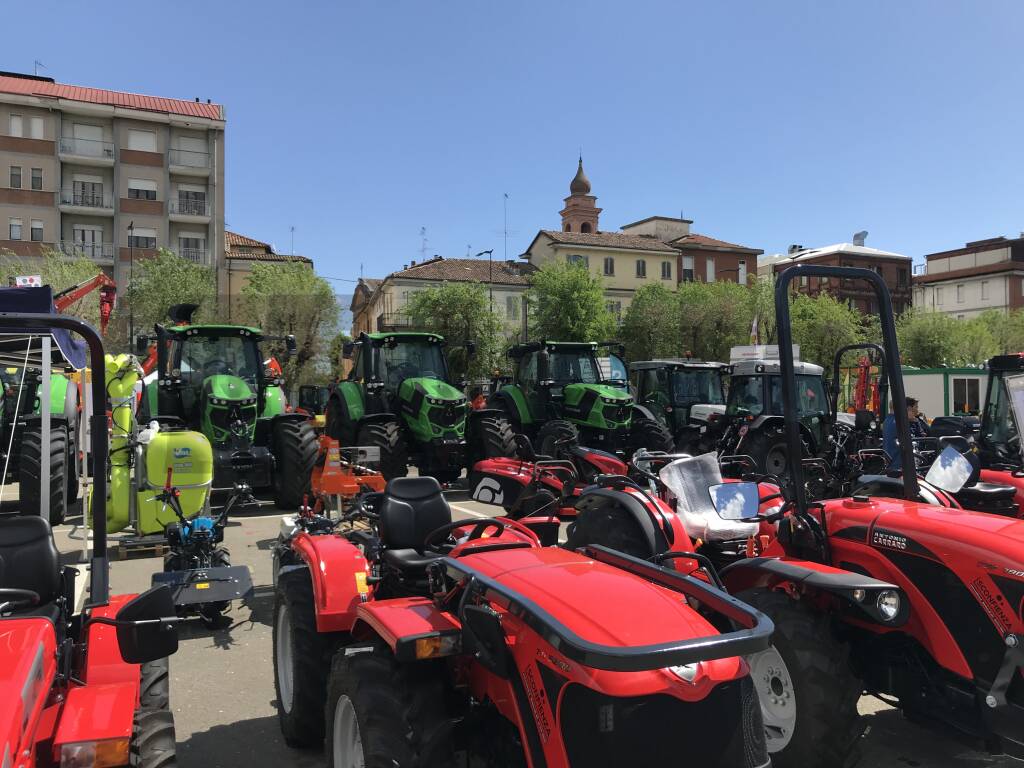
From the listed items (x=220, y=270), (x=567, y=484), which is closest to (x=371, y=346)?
(x=567, y=484)

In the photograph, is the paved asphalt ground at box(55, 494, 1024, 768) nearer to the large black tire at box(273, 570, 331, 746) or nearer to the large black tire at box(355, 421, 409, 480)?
the large black tire at box(273, 570, 331, 746)

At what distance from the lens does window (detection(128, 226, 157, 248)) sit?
40.8 metres

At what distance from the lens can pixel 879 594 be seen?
3.30 m

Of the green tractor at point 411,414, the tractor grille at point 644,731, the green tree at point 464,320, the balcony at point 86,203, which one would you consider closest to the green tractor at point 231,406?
the green tractor at point 411,414

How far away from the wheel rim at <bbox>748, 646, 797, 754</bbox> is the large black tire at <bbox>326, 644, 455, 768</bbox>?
156 cm

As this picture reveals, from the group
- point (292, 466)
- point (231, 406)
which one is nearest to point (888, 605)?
point (292, 466)

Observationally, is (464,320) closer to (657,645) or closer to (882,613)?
(882,613)

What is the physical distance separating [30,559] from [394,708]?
159 centimetres

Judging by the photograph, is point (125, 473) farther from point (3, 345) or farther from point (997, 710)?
point (997, 710)

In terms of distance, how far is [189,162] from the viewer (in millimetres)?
41969

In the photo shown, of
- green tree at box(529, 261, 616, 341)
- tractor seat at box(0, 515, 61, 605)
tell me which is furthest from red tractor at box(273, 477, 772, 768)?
green tree at box(529, 261, 616, 341)

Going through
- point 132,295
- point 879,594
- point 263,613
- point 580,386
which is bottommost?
point 263,613

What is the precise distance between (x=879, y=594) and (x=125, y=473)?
7.03 m

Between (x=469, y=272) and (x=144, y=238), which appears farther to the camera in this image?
(x=469, y=272)
